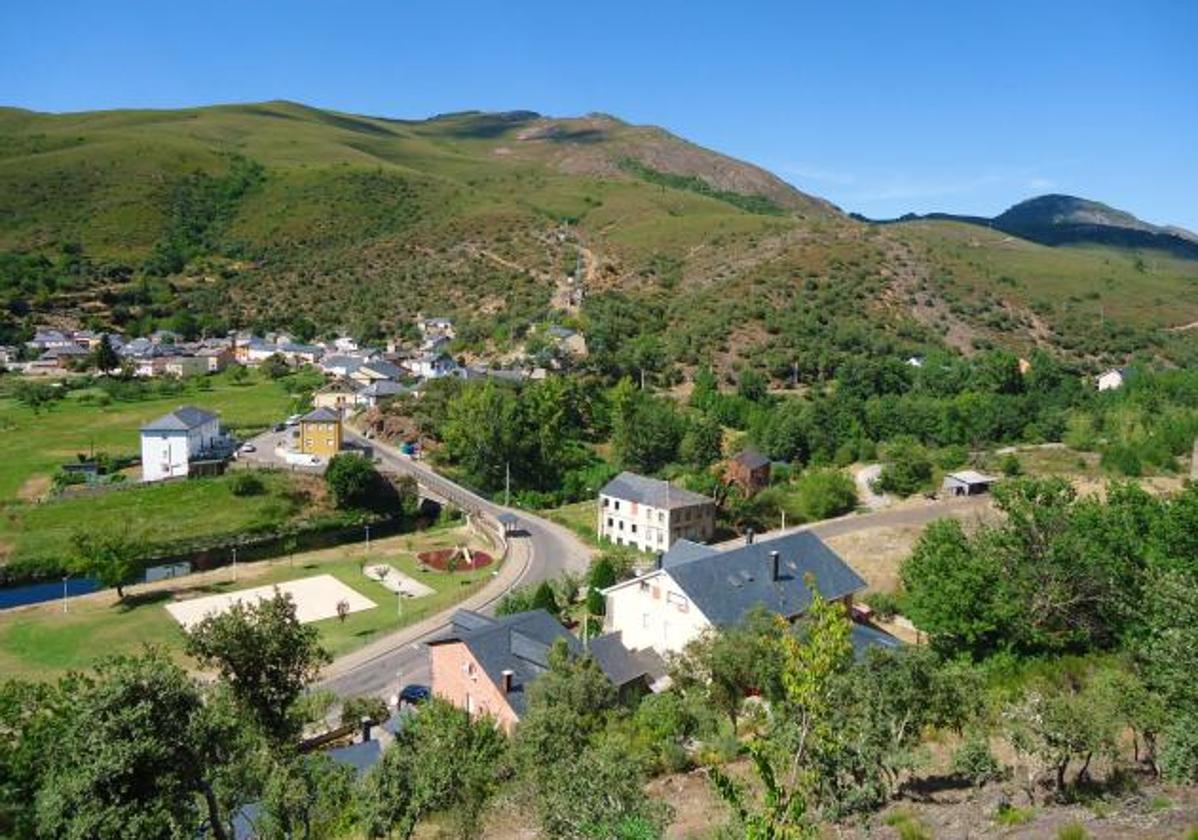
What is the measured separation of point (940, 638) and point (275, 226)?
12693 centimetres

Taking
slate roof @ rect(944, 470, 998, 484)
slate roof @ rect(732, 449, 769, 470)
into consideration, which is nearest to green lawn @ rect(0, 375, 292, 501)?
slate roof @ rect(732, 449, 769, 470)

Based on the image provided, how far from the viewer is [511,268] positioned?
119062mm

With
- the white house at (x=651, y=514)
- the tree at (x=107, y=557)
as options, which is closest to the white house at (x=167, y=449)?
the tree at (x=107, y=557)

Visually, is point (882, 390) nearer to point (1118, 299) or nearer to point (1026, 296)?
point (1026, 296)

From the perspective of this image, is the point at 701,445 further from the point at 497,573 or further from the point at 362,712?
the point at 362,712

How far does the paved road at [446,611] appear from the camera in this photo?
34.6m

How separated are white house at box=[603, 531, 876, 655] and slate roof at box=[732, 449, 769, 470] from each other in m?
22.2

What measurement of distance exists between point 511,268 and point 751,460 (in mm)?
67069

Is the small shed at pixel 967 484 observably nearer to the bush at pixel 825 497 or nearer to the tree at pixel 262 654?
the bush at pixel 825 497

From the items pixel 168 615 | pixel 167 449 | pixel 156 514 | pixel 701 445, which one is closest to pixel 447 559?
pixel 168 615

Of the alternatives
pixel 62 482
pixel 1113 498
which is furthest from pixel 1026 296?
pixel 62 482

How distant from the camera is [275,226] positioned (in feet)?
450

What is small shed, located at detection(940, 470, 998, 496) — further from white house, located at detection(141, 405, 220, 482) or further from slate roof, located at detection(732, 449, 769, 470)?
white house, located at detection(141, 405, 220, 482)

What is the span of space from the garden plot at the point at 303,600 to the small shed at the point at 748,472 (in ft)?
79.8
